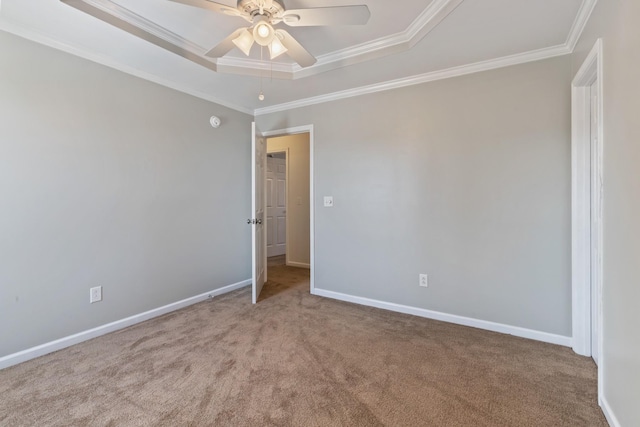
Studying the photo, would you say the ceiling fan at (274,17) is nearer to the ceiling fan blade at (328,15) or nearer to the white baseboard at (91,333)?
the ceiling fan blade at (328,15)

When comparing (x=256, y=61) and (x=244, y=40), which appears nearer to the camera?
(x=244, y=40)

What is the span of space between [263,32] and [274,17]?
99 millimetres

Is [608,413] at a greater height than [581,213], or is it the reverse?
[581,213]

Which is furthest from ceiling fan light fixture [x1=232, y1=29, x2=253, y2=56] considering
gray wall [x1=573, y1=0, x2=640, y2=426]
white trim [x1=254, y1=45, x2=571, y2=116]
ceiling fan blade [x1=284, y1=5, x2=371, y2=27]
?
gray wall [x1=573, y1=0, x2=640, y2=426]

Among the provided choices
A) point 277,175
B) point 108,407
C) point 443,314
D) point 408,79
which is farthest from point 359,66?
point 277,175

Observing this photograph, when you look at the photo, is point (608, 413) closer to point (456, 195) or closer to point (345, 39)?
point (456, 195)

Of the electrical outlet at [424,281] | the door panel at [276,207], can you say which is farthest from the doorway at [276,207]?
the electrical outlet at [424,281]

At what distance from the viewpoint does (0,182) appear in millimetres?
1896

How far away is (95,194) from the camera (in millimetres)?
2367

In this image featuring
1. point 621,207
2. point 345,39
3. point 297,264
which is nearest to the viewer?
point 621,207

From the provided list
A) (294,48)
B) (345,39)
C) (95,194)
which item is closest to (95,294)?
(95,194)

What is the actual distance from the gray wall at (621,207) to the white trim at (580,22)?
0.14 metres

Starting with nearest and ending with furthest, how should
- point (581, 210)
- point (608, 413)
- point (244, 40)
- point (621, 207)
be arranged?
point (621, 207) → point (608, 413) → point (244, 40) → point (581, 210)

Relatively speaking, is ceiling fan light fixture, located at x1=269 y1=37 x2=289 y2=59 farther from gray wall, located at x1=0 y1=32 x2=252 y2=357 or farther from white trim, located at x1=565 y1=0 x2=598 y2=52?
white trim, located at x1=565 y1=0 x2=598 y2=52
